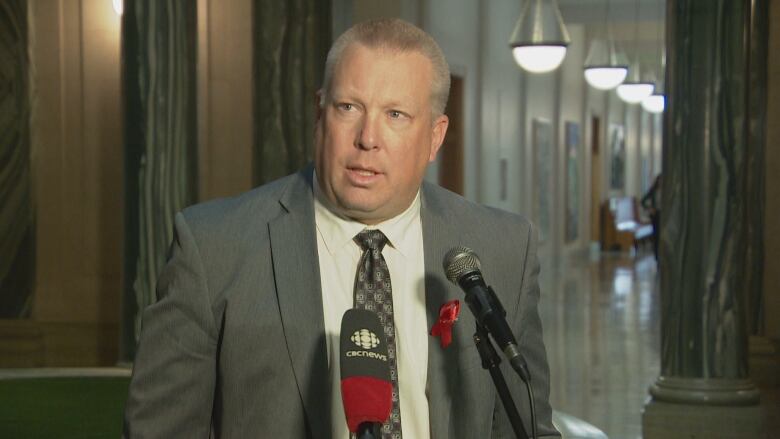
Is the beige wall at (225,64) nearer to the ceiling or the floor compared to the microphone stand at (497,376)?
nearer to the ceiling

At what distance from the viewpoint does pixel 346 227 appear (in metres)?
2.52

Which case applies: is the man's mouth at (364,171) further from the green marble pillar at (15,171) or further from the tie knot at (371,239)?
the green marble pillar at (15,171)

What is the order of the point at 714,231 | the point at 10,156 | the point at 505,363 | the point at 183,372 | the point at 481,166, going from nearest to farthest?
the point at 183,372 < the point at 505,363 < the point at 714,231 < the point at 10,156 < the point at 481,166

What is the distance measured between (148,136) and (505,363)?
18.4 ft

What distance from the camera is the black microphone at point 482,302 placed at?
2096mm

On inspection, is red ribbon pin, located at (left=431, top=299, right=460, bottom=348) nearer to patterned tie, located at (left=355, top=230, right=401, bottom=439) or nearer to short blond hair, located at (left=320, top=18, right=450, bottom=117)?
patterned tie, located at (left=355, top=230, right=401, bottom=439)

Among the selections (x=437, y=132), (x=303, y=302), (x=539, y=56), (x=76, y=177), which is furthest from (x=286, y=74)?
(x=539, y=56)

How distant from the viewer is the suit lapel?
7.72 feet

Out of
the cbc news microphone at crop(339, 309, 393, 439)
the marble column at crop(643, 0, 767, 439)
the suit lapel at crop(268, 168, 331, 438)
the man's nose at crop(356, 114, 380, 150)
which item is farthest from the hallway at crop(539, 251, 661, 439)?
the cbc news microphone at crop(339, 309, 393, 439)

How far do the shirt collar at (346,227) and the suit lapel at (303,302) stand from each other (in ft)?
0.12

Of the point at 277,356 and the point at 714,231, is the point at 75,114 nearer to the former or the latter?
the point at 714,231

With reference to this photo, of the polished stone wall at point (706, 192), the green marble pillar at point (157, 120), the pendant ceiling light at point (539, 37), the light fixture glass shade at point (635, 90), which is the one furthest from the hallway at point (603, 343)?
the light fixture glass shade at point (635, 90)

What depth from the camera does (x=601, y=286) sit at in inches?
772

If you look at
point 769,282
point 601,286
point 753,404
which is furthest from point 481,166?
point 753,404
